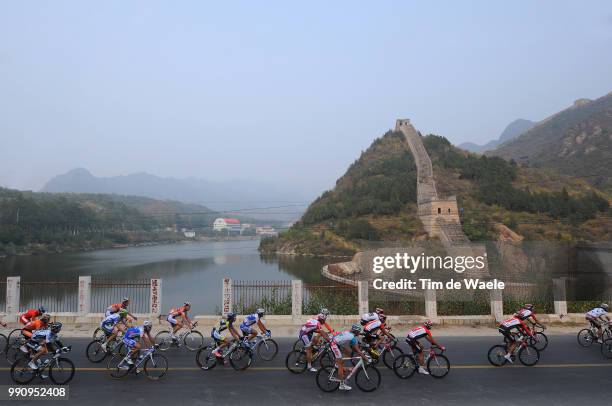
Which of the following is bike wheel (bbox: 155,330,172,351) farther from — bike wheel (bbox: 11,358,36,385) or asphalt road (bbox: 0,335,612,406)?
bike wheel (bbox: 11,358,36,385)

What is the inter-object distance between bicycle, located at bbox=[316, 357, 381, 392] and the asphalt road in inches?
6.5

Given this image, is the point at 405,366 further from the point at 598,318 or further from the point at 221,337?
the point at 598,318

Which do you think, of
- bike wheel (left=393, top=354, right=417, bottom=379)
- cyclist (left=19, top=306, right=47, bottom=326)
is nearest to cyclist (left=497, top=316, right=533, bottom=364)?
bike wheel (left=393, top=354, right=417, bottom=379)

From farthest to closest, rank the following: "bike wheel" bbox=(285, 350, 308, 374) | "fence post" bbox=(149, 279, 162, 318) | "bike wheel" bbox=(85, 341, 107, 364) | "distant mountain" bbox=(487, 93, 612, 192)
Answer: "distant mountain" bbox=(487, 93, 612, 192) → "fence post" bbox=(149, 279, 162, 318) → "bike wheel" bbox=(85, 341, 107, 364) → "bike wheel" bbox=(285, 350, 308, 374)

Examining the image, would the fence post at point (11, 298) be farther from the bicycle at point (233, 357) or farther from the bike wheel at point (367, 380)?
the bike wheel at point (367, 380)

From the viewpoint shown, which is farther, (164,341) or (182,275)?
(182,275)

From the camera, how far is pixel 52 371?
1089 centimetres

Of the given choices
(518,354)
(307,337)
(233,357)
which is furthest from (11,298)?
(518,354)

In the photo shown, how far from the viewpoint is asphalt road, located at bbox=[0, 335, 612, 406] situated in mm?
9750

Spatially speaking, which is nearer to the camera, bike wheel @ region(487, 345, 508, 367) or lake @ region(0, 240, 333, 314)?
bike wheel @ region(487, 345, 508, 367)

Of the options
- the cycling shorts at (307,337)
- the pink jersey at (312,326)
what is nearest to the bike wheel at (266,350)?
the cycling shorts at (307,337)

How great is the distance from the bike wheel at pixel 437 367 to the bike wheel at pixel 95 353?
1012cm

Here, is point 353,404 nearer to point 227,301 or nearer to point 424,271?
point 227,301

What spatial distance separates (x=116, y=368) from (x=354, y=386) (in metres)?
6.67
